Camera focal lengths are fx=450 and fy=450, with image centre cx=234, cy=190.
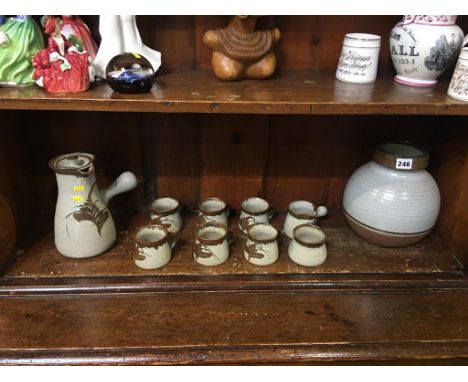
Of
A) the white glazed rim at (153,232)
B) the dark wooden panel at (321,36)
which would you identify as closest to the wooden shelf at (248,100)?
the dark wooden panel at (321,36)

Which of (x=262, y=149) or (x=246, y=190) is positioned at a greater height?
(x=262, y=149)

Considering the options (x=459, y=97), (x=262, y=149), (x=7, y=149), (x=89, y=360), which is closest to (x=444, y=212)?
(x=459, y=97)

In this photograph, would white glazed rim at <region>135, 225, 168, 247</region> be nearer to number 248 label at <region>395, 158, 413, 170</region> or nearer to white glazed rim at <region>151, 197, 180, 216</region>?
white glazed rim at <region>151, 197, 180, 216</region>

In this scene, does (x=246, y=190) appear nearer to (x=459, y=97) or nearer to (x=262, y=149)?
(x=262, y=149)

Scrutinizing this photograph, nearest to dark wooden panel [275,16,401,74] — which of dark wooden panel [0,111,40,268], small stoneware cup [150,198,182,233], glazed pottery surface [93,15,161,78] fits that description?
glazed pottery surface [93,15,161,78]

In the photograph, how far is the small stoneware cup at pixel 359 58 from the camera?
2.45ft

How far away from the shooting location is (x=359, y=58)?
0.76 m

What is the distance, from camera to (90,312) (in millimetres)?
759

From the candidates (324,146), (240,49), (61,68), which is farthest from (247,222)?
(61,68)

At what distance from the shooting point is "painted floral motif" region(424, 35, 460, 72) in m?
0.73

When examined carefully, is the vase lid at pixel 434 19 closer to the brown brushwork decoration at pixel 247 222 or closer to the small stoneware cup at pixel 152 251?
the brown brushwork decoration at pixel 247 222

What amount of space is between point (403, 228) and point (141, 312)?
515 millimetres

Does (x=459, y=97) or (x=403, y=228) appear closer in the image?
(x=459, y=97)

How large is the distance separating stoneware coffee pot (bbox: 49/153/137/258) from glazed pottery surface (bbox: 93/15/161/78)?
177 millimetres
